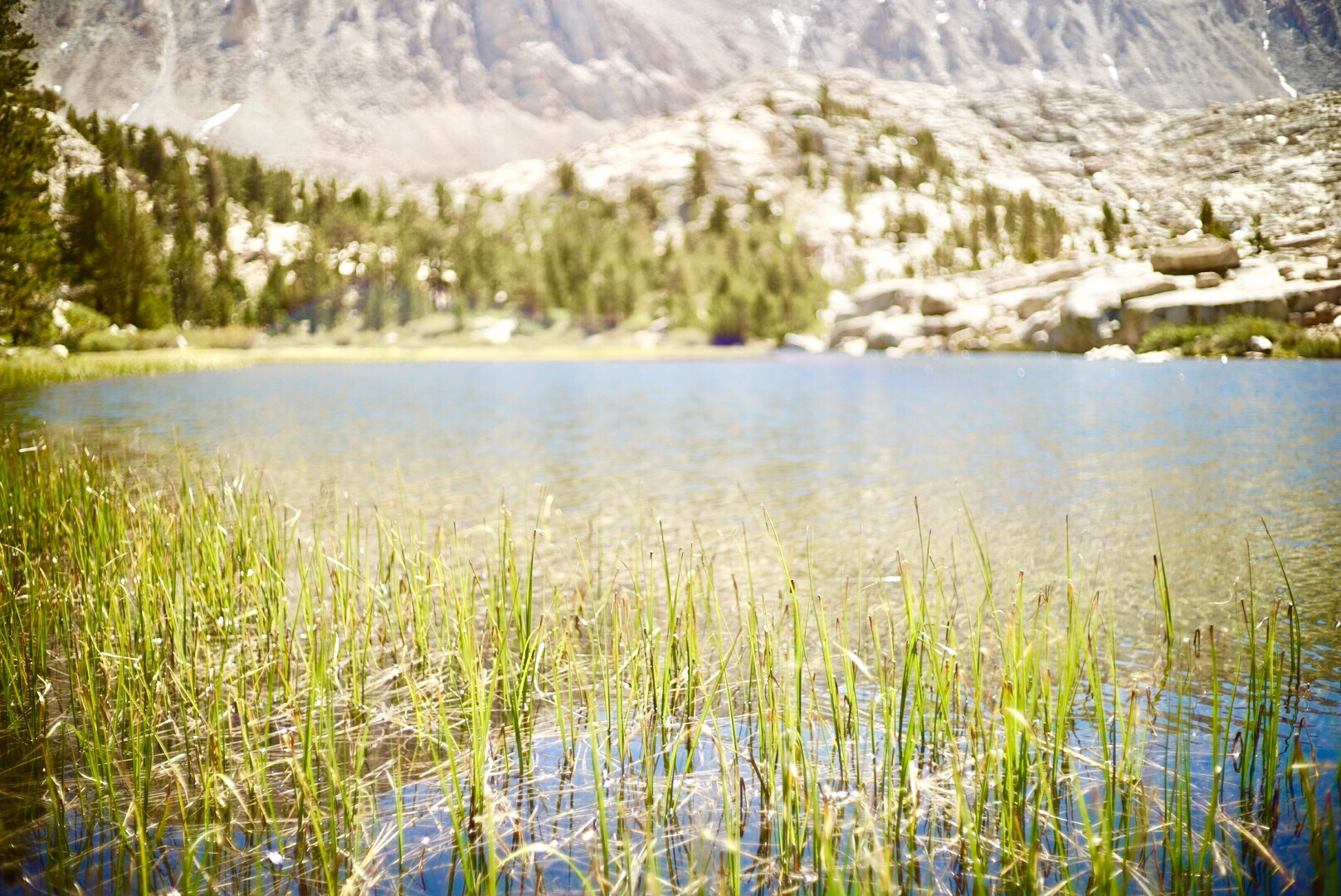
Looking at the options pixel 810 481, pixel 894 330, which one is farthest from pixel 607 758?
pixel 894 330

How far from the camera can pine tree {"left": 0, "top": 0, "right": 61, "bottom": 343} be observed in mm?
19938

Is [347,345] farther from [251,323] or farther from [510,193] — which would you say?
[510,193]

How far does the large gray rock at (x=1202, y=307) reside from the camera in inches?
1753

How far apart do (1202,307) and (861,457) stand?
1775 inches

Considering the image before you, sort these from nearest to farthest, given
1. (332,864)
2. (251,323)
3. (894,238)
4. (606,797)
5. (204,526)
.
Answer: (332,864), (606,797), (204,526), (251,323), (894,238)

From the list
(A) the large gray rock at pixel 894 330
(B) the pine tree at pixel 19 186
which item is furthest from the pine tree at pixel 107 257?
(A) the large gray rock at pixel 894 330

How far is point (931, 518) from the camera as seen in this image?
35.4 feet

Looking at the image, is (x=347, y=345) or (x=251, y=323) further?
(x=347, y=345)

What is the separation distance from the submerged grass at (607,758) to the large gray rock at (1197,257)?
59.4m

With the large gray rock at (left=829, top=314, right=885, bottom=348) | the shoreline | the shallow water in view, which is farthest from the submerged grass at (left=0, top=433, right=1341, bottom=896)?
the large gray rock at (left=829, top=314, right=885, bottom=348)

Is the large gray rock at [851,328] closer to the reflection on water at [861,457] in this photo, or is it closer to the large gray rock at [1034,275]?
the large gray rock at [1034,275]

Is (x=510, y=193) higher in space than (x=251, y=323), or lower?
higher

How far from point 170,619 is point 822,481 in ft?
34.3

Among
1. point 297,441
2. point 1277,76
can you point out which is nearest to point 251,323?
point 297,441
